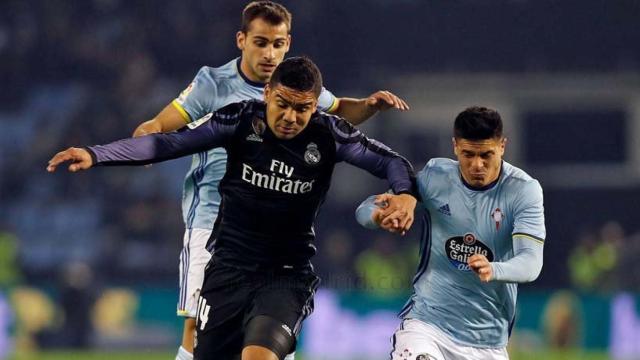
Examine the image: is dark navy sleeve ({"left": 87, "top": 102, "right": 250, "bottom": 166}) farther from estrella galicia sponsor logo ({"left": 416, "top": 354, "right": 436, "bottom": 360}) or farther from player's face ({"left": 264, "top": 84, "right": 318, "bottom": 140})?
estrella galicia sponsor logo ({"left": 416, "top": 354, "right": 436, "bottom": 360})

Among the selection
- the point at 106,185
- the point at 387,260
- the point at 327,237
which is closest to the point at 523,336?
the point at 387,260

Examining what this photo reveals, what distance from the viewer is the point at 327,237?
23.4 m

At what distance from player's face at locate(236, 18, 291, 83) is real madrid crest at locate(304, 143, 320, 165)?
Result: 1163 mm

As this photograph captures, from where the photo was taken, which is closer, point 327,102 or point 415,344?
point 415,344

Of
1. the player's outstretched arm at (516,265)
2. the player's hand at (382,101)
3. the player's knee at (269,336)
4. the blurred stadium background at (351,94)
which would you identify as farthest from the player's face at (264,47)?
the blurred stadium background at (351,94)

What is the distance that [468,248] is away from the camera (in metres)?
7.75

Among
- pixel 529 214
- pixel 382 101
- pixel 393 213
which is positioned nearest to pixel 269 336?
pixel 393 213

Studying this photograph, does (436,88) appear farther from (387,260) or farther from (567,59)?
(387,260)

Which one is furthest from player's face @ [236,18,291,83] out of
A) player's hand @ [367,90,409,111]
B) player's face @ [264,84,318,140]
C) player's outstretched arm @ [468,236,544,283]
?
player's outstretched arm @ [468,236,544,283]

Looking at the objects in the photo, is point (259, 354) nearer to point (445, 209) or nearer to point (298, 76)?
point (445, 209)

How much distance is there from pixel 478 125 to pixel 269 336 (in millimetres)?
1668

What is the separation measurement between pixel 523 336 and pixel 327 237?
16.9 ft

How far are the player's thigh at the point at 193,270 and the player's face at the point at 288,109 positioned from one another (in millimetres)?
1470

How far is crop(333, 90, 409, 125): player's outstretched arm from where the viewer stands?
A: 8.15 metres
